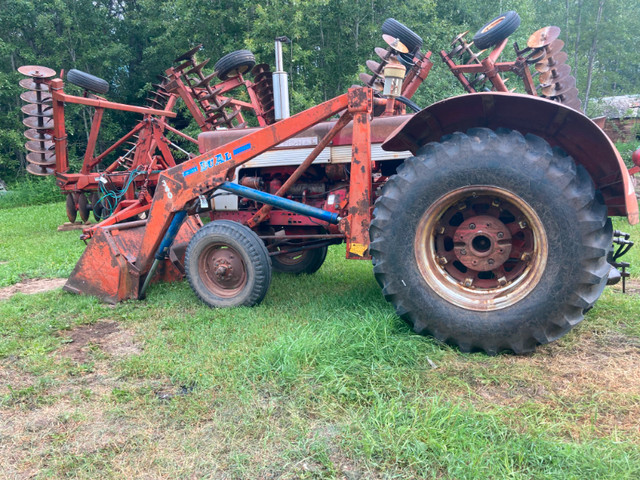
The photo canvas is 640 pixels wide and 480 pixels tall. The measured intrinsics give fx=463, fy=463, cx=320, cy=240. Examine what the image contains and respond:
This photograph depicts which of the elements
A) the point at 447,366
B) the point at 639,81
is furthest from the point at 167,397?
the point at 639,81

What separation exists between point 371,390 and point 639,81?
2812 centimetres

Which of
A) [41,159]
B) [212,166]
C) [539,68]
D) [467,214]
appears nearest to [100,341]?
[212,166]

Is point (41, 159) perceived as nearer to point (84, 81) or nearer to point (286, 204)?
point (84, 81)

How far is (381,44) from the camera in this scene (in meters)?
14.5

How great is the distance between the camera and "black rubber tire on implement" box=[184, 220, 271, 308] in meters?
3.79

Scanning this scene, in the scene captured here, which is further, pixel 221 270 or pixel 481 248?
pixel 221 270

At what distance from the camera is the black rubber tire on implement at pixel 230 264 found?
12.4ft

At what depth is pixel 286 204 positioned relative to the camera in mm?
3832

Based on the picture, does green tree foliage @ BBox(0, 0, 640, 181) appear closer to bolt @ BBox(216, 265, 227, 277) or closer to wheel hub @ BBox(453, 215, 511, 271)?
bolt @ BBox(216, 265, 227, 277)

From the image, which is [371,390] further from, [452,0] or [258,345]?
[452,0]

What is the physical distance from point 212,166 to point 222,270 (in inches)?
34.5

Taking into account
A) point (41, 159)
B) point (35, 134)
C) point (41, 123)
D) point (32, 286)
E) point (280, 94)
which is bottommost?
point (32, 286)

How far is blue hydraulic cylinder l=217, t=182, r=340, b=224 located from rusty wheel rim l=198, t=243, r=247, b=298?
484mm

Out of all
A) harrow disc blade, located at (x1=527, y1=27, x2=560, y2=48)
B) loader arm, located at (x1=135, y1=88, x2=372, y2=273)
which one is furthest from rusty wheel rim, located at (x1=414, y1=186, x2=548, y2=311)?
harrow disc blade, located at (x1=527, y1=27, x2=560, y2=48)
